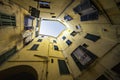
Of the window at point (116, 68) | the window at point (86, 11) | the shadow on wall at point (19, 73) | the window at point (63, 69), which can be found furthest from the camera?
the window at point (63, 69)

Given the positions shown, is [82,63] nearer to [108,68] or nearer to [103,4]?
[108,68]

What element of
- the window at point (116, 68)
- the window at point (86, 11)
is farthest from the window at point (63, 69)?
the window at point (86, 11)

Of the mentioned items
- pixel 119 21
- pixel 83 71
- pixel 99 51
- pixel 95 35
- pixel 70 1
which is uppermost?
pixel 70 1

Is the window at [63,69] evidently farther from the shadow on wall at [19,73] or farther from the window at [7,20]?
the window at [7,20]

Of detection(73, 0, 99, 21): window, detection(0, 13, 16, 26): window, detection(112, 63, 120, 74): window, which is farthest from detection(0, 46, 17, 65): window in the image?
detection(112, 63, 120, 74): window

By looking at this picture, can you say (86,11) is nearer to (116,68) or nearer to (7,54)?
(116,68)

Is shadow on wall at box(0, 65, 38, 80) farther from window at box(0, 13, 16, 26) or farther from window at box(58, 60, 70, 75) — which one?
window at box(0, 13, 16, 26)

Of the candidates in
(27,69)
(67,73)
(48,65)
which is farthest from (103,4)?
(27,69)
